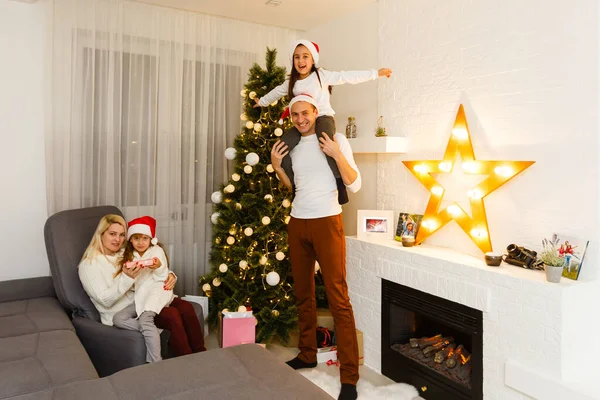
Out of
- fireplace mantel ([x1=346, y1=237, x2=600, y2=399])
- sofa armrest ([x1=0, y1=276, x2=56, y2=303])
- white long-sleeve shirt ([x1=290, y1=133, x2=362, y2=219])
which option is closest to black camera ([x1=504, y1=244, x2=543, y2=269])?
fireplace mantel ([x1=346, y1=237, x2=600, y2=399])

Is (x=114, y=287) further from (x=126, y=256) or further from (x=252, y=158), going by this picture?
(x=252, y=158)

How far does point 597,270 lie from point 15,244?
147 inches

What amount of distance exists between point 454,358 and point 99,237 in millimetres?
2358

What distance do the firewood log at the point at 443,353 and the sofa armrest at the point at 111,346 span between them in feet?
5.72

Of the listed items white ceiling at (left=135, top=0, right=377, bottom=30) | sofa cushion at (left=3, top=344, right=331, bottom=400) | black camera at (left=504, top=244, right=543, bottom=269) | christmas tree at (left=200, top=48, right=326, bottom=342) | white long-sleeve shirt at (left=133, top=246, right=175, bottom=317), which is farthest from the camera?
white ceiling at (left=135, top=0, right=377, bottom=30)

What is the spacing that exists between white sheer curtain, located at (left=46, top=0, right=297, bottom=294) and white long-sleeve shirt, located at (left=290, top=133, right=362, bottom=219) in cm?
143

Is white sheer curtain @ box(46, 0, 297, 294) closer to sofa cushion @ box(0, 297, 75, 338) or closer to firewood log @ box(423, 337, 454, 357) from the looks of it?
sofa cushion @ box(0, 297, 75, 338)

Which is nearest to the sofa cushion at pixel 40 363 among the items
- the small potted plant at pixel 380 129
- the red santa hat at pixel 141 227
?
the red santa hat at pixel 141 227

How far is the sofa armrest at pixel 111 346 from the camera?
2.64 metres

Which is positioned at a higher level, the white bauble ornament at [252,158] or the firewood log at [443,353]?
the white bauble ornament at [252,158]

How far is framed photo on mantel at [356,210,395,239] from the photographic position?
334 cm

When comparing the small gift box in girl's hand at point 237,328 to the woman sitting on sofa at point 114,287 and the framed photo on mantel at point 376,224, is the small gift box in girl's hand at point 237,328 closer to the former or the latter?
the woman sitting on sofa at point 114,287

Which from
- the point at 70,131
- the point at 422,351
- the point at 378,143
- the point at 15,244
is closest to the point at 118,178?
the point at 70,131

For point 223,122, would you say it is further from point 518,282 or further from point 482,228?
point 518,282
